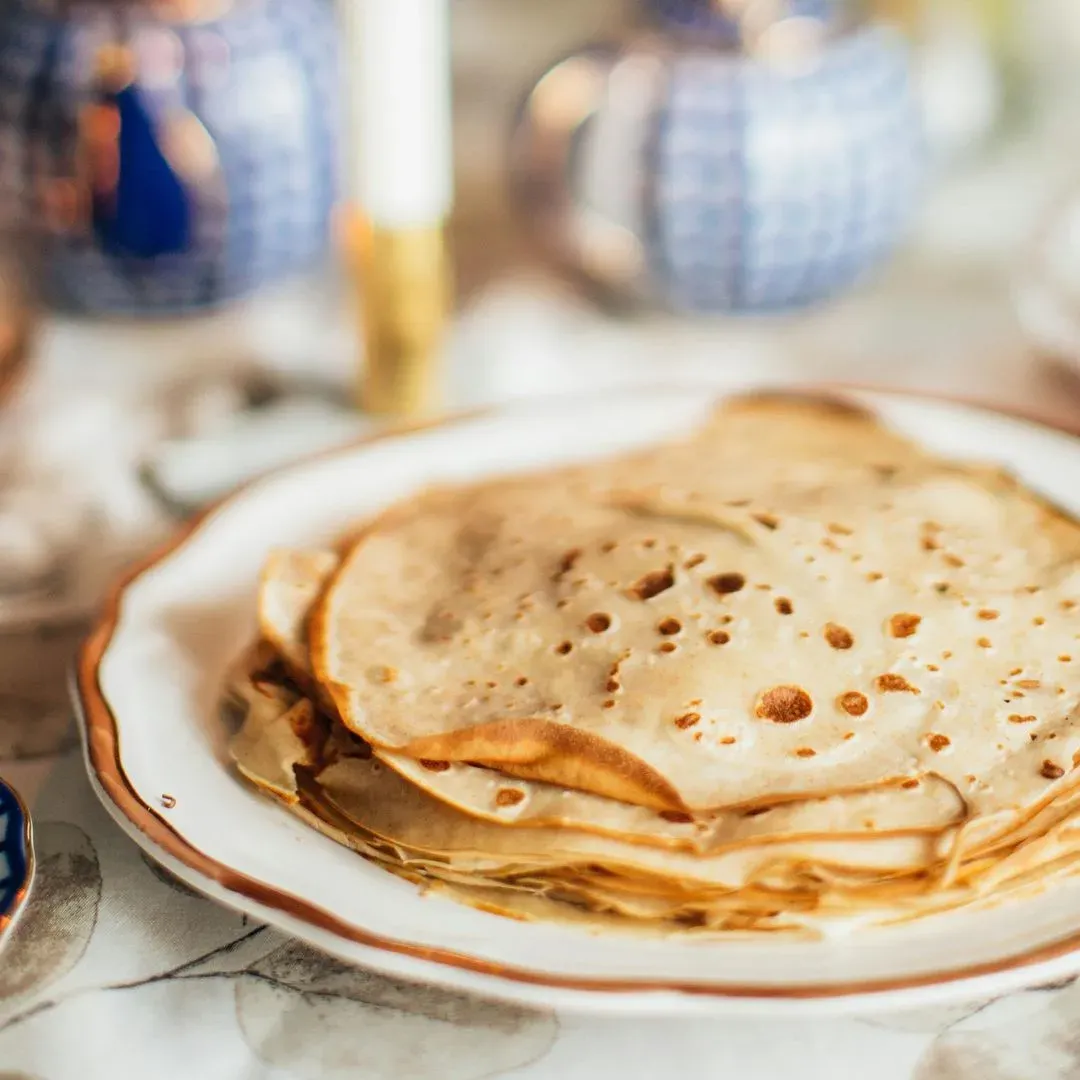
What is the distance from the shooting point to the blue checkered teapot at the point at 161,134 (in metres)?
1.18

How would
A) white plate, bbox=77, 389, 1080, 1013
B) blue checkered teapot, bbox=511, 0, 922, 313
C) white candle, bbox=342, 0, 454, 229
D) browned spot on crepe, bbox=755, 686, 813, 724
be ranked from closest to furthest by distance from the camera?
white plate, bbox=77, 389, 1080, 1013 → browned spot on crepe, bbox=755, 686, 813, 724 → white candle, bbox=342, 0, 454, 229 → blue checkered teapot, bbox=511, 0, 922, 313

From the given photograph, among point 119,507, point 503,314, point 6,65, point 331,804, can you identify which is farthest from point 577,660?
point 6,65

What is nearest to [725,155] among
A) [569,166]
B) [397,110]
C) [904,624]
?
[569,166]

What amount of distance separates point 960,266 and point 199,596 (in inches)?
36.0

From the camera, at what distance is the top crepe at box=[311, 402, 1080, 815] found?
582 millimetres

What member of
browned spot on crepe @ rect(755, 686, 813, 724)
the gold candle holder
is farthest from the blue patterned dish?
the gold candle holder

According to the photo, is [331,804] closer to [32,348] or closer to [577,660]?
[577,660]

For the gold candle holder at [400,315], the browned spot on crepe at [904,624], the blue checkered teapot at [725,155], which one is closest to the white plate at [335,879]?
the browned spot on crepe at [904,624]

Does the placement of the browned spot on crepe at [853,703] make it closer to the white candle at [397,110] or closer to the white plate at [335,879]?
the white plate at [335,879]

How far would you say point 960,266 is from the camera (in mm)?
1396

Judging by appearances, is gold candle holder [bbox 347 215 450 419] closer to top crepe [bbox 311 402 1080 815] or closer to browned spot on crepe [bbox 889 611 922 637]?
top crepe [bbox 311 402 1080 815]

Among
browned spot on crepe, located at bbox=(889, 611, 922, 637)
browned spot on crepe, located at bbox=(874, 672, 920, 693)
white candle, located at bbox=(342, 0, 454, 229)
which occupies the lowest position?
browned spot on crepe, located at bbox=(874, 672, 920, 693)

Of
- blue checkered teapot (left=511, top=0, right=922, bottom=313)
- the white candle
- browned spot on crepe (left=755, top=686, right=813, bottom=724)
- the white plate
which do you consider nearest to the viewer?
the white plate

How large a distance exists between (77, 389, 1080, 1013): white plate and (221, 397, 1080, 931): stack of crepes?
14 mm
